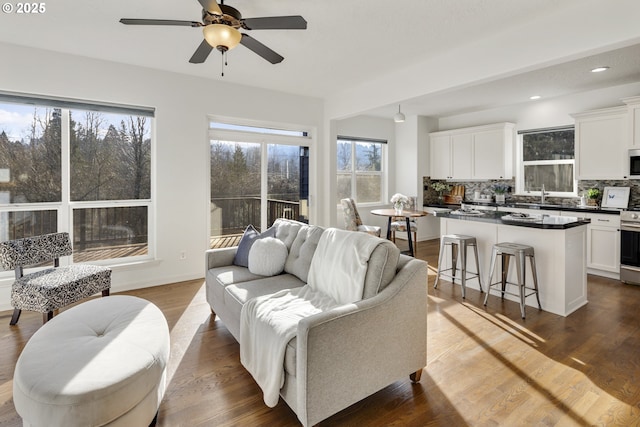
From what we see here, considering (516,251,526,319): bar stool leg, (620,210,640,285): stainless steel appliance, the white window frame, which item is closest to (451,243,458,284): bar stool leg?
(516,251,526,319): bar stool leg

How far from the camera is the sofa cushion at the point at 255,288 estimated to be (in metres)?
2.47

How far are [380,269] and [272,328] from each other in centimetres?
72

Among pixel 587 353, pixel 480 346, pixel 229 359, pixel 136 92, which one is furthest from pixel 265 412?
pixel 136 92

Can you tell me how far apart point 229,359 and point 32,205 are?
9.80 ft

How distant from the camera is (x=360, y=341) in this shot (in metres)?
1.83

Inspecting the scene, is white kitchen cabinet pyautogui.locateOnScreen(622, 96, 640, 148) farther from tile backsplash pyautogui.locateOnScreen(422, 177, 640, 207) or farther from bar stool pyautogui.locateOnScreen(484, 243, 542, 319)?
bar stool pyautogui.locateOnScreen(484, 243, 542, 319)

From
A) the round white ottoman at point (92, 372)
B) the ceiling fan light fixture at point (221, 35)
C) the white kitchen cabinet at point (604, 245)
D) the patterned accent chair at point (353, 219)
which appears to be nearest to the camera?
the round white ottoman at point (92, 372)

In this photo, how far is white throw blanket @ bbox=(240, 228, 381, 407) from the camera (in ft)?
5.98

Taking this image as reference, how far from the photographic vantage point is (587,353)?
8.48 feet

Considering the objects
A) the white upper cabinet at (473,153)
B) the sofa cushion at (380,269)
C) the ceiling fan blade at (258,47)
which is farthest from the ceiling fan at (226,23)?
the white upper cabinet at (473,153)

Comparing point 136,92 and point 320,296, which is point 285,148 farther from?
point 320,296

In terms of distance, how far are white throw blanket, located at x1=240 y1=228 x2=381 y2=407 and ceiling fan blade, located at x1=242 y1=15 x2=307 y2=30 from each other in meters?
1.48

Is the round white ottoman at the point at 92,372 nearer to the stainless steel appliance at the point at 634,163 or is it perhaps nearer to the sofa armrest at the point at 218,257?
the sofa armrest at the point at 218,257

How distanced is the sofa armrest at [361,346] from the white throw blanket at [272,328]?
175 millimetres
